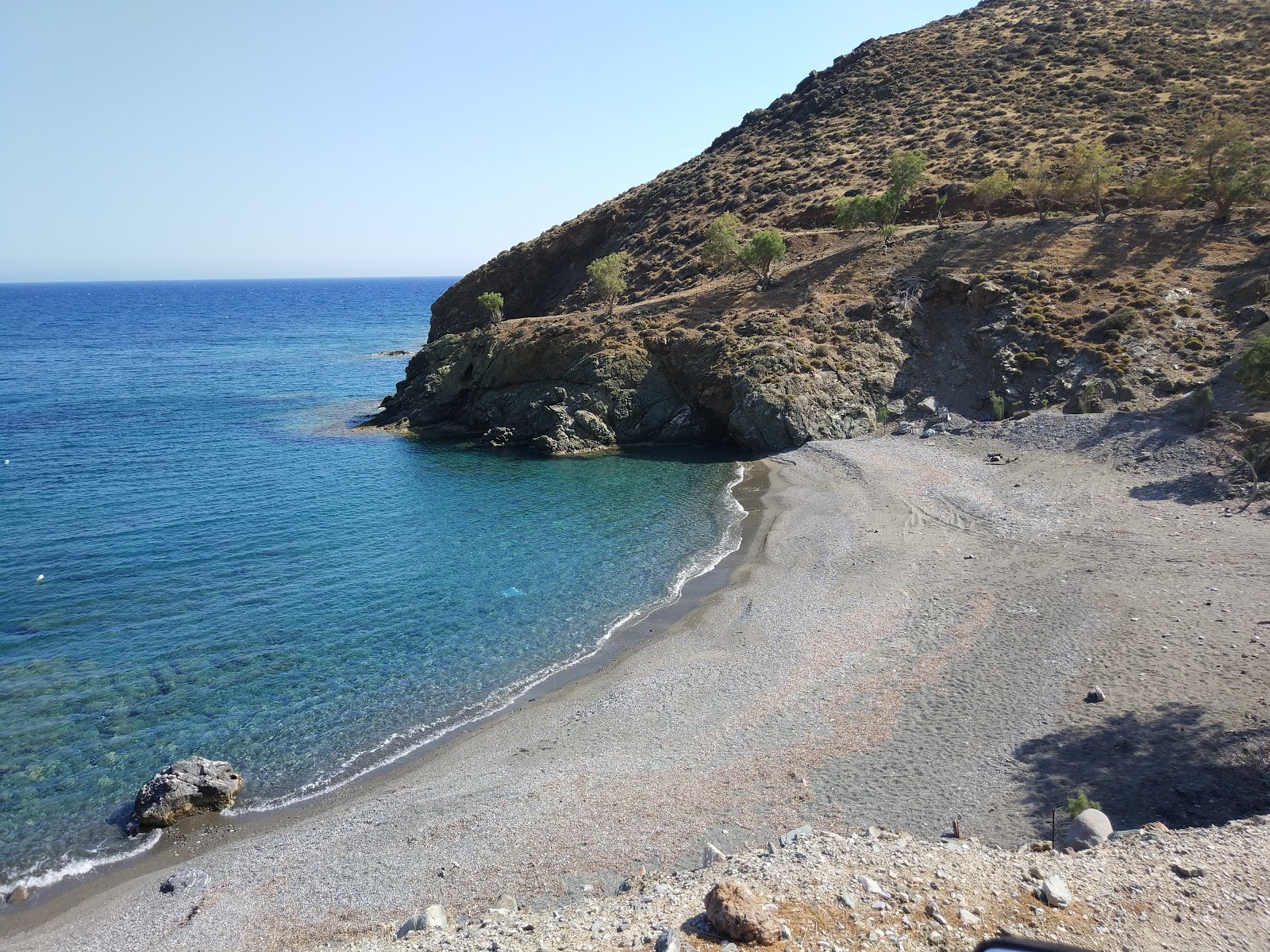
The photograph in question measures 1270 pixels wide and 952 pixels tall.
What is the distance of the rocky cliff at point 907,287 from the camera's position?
1719 inches

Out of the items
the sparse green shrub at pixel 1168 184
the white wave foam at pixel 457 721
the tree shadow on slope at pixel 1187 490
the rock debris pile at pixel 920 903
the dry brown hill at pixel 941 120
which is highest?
the dry brown hill at pixel 941 120

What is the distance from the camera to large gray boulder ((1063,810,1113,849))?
1298 cm

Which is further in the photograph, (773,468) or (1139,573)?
(773,468)

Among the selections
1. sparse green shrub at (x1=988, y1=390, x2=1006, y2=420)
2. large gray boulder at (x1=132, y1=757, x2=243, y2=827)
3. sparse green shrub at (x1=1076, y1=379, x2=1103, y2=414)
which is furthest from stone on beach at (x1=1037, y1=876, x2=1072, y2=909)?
sparse green shrub at (x1=988, y1=390, x2=1006, y2=420)

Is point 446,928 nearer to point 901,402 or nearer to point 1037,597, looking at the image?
point 1037,597

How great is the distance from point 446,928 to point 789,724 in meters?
9.29

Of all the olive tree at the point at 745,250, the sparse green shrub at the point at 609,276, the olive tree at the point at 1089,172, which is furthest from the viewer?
the sparse green shrub at the point at 609,276

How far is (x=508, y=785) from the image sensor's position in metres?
17.6

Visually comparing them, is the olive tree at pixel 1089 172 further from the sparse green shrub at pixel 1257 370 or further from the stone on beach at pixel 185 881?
the stone on beach at pixel 185 881

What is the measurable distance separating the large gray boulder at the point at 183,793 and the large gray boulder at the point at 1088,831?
56.2 feet

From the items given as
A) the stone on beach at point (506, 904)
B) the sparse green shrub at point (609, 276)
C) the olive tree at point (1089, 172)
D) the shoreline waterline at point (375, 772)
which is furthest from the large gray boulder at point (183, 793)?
the olive tree at point (1089, 172)

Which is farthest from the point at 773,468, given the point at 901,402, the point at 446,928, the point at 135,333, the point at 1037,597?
the point at 135,333

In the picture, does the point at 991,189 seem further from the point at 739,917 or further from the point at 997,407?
the point at 739,917

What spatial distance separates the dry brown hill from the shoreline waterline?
128ft
